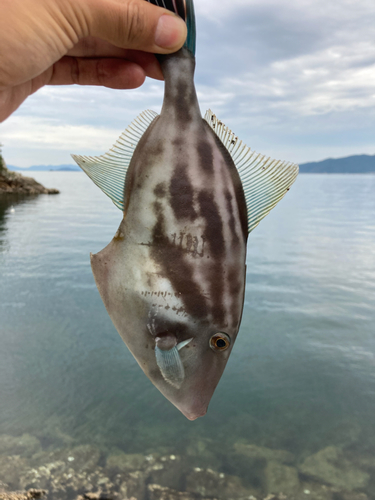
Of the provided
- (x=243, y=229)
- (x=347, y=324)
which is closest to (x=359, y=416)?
(x=347, y=324)

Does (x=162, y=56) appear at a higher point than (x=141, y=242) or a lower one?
higher

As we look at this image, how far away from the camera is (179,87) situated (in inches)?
92.0

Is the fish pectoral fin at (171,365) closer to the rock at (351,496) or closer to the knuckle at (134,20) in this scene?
the knuckle at (134,20)

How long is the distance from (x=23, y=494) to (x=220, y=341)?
6.96 meters

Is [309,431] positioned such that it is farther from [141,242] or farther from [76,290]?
[76,290]

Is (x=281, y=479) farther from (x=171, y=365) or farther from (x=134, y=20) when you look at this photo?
Result: (x=134, y=20)

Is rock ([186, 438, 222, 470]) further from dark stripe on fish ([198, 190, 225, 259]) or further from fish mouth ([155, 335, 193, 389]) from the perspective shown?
dark stripe on fish ([198, 190, 225, 259])

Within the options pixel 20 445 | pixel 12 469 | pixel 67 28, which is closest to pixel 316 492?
pixel 12 469

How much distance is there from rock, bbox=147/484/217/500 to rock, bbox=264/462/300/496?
1.42 m

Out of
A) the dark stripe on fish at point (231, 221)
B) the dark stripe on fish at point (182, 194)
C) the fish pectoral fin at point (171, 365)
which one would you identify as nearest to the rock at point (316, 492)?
the fish pectoral fin at point (171, 365)

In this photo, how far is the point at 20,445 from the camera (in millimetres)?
8406

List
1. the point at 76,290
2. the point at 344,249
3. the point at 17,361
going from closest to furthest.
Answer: the point at 17,361
the point at 76,290
the point at 344,249

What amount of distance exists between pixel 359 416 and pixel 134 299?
10353 millimetres

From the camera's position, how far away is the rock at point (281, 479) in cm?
779
